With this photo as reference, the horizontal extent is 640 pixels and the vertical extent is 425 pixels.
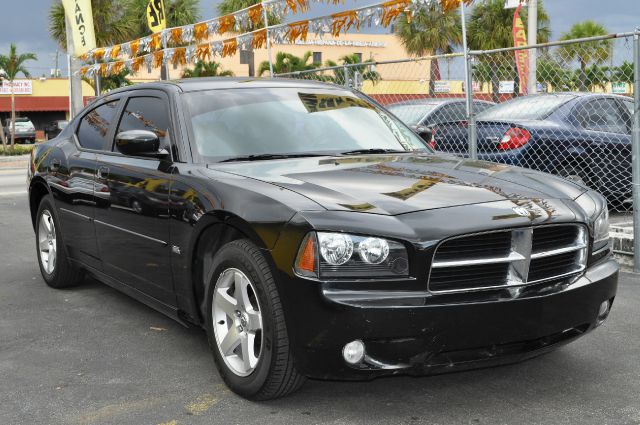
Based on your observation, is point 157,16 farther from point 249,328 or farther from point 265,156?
point 249,328

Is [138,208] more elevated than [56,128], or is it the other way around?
[56,128]

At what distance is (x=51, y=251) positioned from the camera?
6270 millimetres

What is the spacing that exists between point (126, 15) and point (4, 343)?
3613 centimetres

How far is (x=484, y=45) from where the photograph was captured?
44.7 metres

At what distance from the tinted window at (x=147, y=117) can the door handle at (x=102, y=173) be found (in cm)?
30

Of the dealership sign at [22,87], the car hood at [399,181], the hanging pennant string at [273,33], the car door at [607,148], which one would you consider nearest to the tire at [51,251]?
the car hood at [399,181]

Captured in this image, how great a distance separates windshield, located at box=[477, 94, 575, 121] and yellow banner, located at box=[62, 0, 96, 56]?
1391 cm

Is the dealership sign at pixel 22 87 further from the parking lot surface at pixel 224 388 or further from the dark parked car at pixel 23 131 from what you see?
the parking lot surface at pixel 224 388

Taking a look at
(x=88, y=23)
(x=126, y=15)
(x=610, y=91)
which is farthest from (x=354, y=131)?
(x=126, y=15)

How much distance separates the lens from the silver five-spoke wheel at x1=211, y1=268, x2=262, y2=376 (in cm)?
367

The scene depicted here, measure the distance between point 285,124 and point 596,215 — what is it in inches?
71.2

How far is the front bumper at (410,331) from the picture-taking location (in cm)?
324

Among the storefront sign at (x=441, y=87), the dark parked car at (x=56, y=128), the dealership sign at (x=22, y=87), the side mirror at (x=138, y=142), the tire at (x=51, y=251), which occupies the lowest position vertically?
the tire at (x=51, y=251)

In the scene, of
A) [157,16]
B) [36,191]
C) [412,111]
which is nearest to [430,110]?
[412,111]
